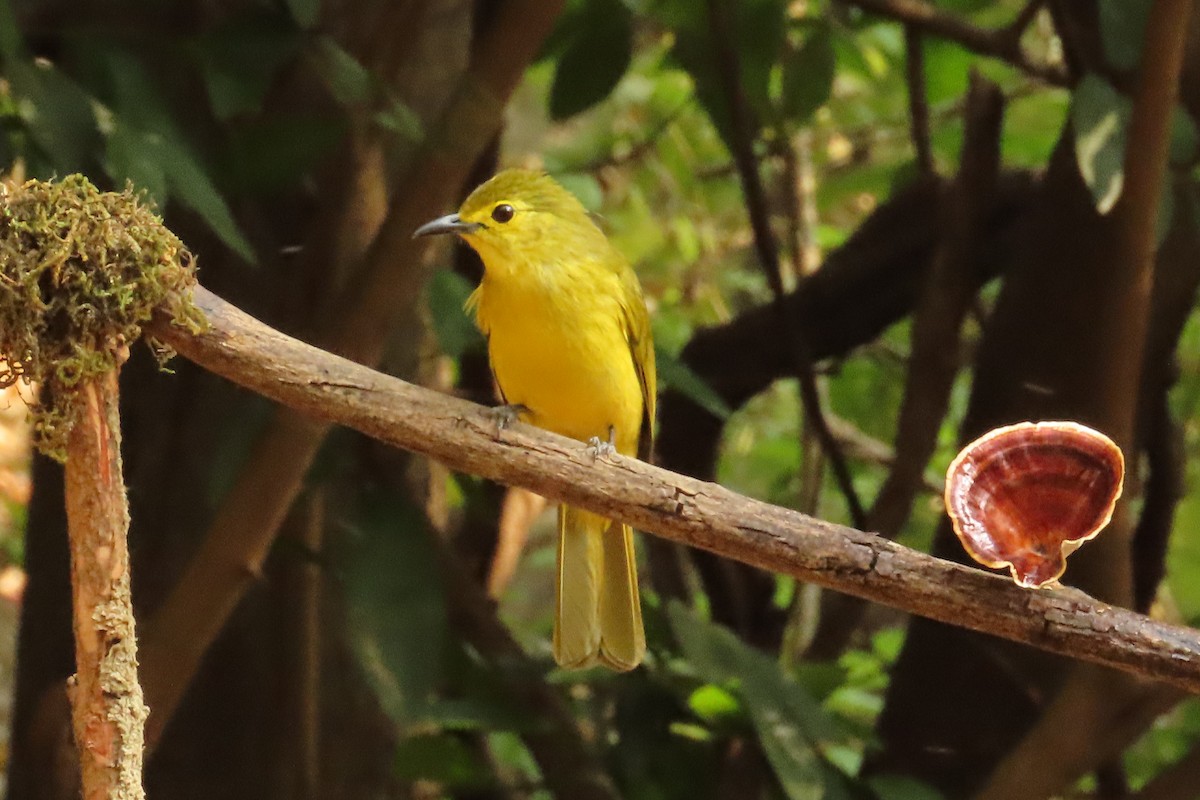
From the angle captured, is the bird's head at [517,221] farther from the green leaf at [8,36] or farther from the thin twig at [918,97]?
the thin twig at [918,97]

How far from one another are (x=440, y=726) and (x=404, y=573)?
0.38 m

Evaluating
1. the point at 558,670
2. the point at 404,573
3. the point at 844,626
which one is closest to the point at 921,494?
the point at 844,626

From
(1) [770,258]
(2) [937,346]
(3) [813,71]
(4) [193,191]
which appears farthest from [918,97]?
(4) [193,191]

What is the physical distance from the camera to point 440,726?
2564 millimetres

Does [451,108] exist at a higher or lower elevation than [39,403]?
higher

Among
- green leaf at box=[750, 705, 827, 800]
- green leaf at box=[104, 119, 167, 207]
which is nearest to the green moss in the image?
green leaf at box=[104, 119, 167, 207]

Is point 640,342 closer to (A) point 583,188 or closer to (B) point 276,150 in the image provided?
(B) point 276,150

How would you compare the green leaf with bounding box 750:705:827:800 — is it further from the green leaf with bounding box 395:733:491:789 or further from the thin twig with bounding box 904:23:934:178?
the thin twig with bounding box 904:23:934:178

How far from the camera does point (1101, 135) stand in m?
2.08

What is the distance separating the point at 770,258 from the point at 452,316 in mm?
899

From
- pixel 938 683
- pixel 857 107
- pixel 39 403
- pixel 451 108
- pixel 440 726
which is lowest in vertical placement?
pixel 39 403

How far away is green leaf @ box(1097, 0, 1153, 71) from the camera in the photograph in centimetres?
224

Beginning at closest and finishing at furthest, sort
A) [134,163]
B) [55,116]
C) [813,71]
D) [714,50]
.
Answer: [134,163] → [55,116] → [714,50] → [813,71]

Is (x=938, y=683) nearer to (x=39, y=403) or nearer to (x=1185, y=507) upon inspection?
(x=1185, y=507)
